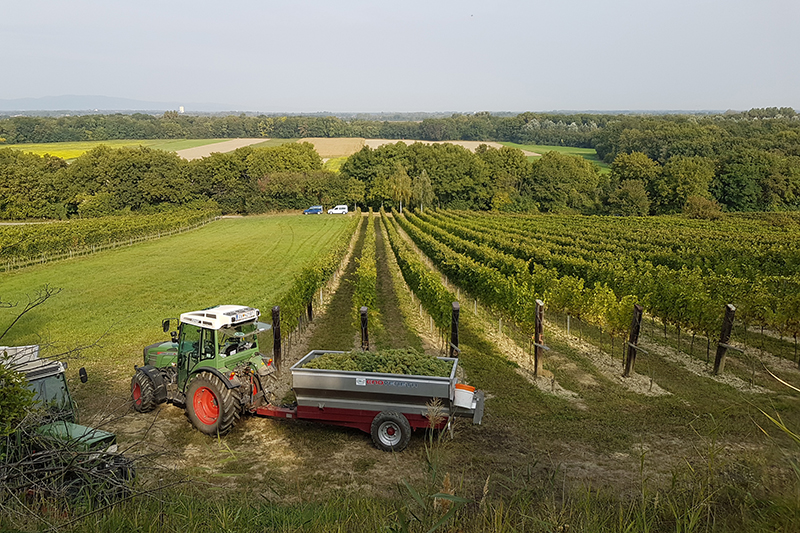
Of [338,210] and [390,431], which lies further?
[338,210]

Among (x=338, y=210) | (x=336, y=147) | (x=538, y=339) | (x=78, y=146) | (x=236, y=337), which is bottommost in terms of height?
(x=338, y=210)

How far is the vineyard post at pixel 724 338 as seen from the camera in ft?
40.2

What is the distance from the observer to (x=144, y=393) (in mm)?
10359

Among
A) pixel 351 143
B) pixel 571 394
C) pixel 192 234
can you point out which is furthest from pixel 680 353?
pixel 351 143

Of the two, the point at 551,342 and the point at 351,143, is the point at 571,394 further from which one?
the point at 351,143

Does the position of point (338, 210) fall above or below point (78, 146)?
below

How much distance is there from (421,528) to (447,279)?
22777mm

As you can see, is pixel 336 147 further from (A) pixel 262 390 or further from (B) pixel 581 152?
(A) pixel 262 390

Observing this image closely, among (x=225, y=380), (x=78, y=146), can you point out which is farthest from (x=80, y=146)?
(x=225, y=380)

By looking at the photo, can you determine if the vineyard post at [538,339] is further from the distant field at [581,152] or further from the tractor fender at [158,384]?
the distant field at [581,152]

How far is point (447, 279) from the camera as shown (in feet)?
84.4

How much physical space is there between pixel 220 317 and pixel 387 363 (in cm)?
322

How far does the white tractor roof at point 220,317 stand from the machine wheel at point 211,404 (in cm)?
95

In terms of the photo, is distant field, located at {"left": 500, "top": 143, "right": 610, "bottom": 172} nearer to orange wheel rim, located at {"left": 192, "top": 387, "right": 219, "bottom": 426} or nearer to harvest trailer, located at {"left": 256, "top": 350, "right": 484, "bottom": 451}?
harvest trailer, located at {"left": 256, "top": 350, "right": 484, "bottom": 451}
